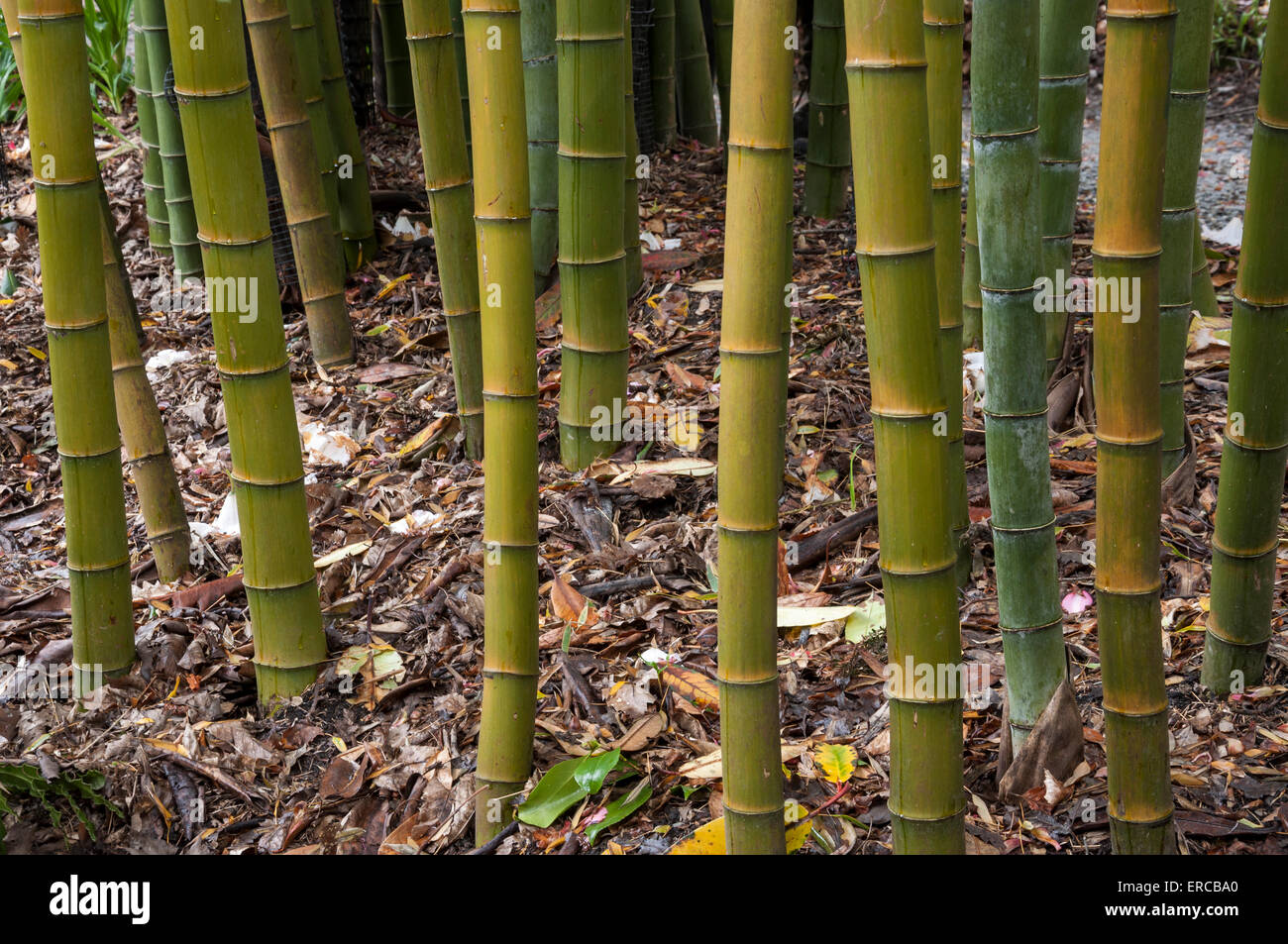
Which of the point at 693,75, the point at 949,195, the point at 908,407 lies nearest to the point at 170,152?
the point at 693,75

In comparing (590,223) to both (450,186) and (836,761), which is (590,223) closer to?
(450,186)

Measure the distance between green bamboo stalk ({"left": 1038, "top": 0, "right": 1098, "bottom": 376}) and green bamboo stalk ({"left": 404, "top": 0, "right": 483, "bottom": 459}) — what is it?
1.22 metres

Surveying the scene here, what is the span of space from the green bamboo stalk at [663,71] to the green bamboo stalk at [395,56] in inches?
37.6

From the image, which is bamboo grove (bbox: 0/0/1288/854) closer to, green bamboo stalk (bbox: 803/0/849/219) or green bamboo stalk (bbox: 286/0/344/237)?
green bamboo stalk (bbox: 286/0/344/237)

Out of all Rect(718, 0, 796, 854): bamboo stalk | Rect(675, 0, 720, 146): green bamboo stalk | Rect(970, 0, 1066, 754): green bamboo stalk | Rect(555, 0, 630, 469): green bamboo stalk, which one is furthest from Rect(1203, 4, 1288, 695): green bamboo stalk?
Rect(675, 0, 720, 146): green bamboo stalk

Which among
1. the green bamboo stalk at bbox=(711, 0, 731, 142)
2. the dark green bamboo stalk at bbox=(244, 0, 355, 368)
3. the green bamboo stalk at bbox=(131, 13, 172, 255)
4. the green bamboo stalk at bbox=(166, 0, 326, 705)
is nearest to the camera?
the green bamboo stalk at bbox=(166, 0, 326, 705)

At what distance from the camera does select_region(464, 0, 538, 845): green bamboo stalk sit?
143 cm

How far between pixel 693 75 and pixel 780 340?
3744 mm

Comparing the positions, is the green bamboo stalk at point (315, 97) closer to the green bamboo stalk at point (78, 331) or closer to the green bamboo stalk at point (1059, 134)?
the green bamboo stalk at point (78, 331)

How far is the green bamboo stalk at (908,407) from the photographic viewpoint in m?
1.07

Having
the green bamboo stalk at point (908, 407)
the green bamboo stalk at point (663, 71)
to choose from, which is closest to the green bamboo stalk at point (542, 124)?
the green bamboo stalk at point (663, 71)

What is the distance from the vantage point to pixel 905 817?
1296 mm

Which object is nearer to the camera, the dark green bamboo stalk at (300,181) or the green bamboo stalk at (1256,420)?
the green bamboo stalk at (1256,420)
